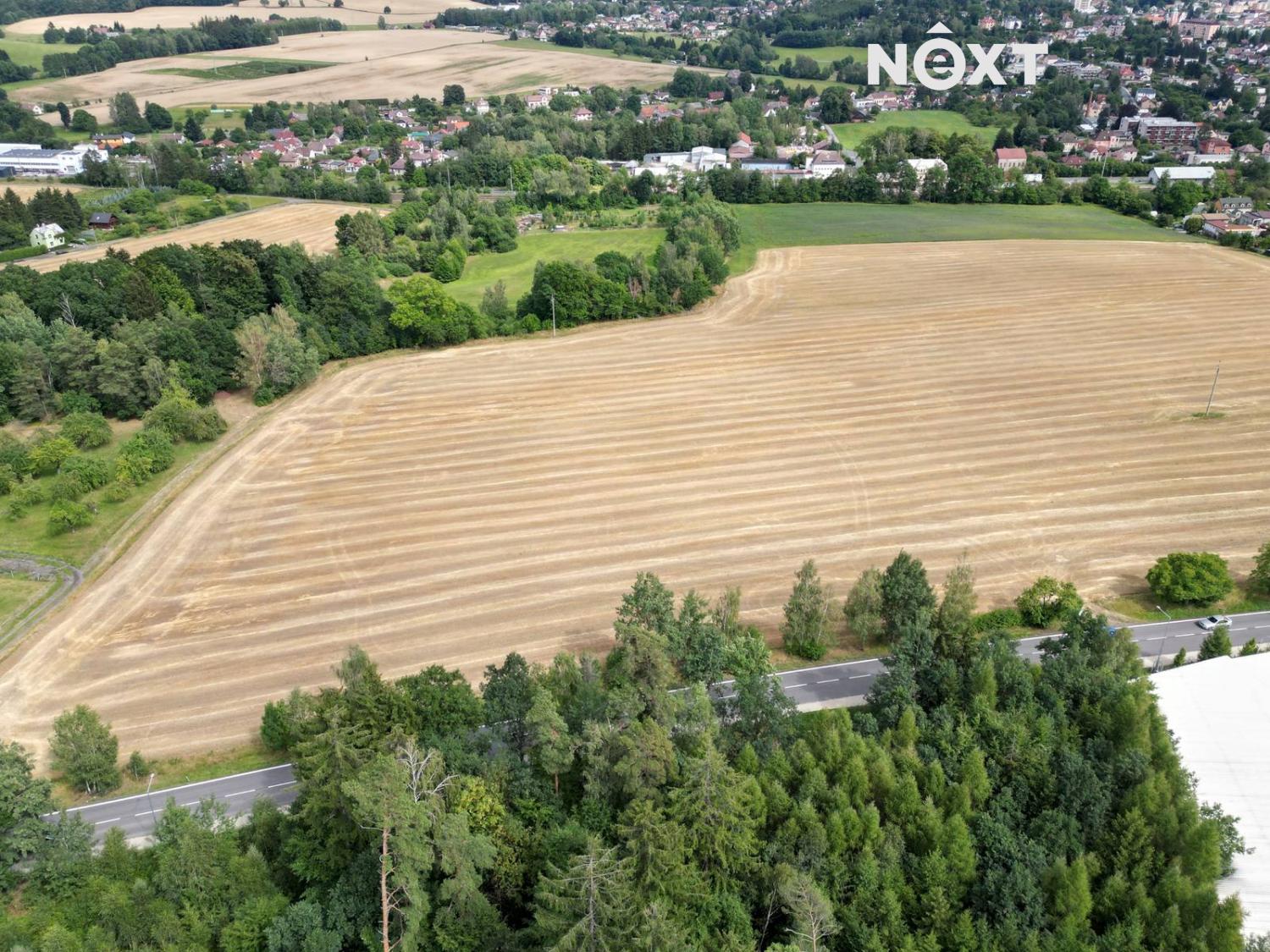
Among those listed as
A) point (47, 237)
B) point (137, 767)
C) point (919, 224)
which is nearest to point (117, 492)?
point (137, 767)

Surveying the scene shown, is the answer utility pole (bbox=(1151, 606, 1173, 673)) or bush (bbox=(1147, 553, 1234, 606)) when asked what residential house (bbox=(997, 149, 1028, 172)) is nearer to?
bush (bbox=(1147, 553, 1234, 606))

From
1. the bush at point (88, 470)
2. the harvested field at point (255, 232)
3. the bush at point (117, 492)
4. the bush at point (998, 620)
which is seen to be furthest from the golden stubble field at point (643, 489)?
the harvested field at point (255, 232)

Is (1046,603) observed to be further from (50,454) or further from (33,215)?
(33,215)

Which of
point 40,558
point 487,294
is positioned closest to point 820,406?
point 487,294

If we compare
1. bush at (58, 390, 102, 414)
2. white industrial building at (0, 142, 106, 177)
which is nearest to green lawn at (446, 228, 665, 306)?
bush at (58, 390, 102, 414)

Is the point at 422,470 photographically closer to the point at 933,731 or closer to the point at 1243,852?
the point at 933,731

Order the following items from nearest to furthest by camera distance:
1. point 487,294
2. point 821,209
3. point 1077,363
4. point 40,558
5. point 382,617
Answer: point 382,617 < point 40,558 < point 1077,363 < point 487,294 < point 821,209
